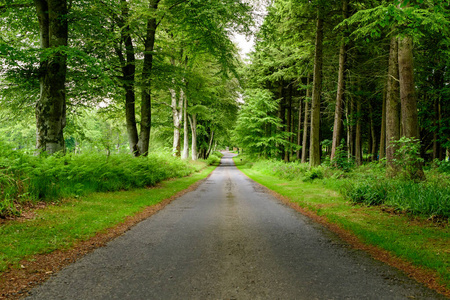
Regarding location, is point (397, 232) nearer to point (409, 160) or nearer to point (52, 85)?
point (409, 160)

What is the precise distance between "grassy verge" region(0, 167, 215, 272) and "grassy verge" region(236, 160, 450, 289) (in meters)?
5.72

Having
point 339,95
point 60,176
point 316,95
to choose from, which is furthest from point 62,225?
point 339,95

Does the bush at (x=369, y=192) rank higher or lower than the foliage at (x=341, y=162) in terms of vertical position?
lower

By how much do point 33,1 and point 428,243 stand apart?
14086 millimetres

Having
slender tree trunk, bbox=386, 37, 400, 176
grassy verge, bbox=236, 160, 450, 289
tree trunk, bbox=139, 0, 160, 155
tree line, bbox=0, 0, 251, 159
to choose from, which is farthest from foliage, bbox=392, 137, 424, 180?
tree trunk, bbox=139, 0, 160, 155

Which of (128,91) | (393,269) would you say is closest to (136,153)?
(128,91)

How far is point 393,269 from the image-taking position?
3.91 metres

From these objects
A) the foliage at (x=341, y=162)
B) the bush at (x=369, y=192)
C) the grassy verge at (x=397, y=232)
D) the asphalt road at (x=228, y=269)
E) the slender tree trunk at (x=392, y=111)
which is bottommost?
the asphalt road at (x=228, y=269)

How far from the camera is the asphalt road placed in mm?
3107

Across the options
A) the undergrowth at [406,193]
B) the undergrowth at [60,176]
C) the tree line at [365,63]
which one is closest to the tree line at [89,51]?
the undergrowth at [60,176]

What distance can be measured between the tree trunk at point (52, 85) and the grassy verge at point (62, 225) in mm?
2657

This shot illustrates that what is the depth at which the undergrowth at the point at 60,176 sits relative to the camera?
601 centimetres

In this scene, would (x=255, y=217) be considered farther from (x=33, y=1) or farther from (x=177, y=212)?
A: (x=33, y=1)

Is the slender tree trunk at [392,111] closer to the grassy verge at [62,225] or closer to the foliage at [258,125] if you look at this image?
the grassy verge at [62,225]
